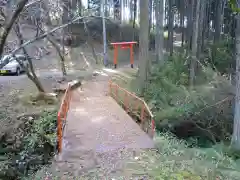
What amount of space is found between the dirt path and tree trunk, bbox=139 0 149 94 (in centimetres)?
344

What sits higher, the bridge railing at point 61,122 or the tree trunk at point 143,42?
the tree trunk at point 143,42

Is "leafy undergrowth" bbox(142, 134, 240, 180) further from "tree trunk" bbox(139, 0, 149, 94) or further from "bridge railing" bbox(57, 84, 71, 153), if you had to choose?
"tree trunk" bbox(139, 0, 149, 94)

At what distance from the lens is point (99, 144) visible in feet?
25.0

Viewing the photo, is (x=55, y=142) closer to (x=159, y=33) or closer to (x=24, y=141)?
(x=24, y=141)

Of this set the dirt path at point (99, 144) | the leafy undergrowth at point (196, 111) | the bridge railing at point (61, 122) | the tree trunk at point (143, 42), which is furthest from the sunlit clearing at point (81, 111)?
the tree trunk at point (143, 42)

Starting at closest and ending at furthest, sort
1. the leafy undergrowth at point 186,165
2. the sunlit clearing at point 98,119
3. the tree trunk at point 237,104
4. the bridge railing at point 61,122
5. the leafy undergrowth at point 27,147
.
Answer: the leafy undergrowth at point 186,165 < the bridge railing at point 61,122 < the leafy undergrowth at point 27,147 < the tree trunk at point 237,104 < the sunlit clearing at point 98,119

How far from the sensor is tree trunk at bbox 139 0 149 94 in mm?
14155

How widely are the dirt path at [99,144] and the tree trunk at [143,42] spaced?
3439 millimetres

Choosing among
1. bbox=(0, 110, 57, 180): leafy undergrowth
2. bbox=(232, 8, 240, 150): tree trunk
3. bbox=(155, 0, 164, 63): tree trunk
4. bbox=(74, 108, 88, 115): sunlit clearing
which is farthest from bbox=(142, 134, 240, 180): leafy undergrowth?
bbox=(155, 0, 164, 63): tree trunk

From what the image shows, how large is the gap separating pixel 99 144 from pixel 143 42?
323 inches

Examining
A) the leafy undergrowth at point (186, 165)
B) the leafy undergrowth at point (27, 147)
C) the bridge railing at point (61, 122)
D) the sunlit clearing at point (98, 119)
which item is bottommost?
the leafy undergrowth at point (27, 147)

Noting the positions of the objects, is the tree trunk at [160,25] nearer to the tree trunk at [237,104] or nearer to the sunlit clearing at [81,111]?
the sunlit clearing at [81,111]

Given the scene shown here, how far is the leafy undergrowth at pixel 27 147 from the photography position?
25.7ft

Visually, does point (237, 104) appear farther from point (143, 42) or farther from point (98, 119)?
point (143, 42)
